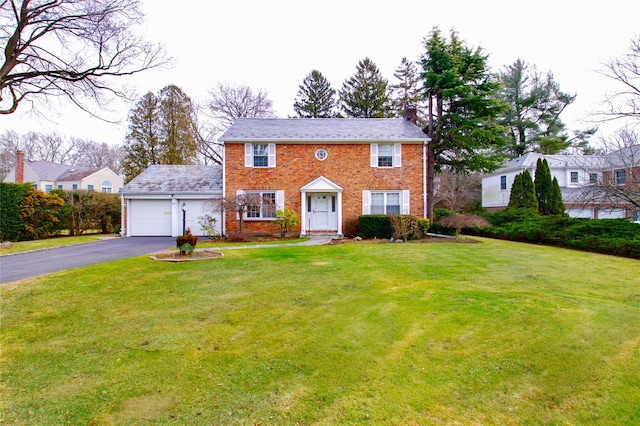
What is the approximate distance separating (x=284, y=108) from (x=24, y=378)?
35.5m

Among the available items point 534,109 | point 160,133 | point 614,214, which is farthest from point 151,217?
point 534,109

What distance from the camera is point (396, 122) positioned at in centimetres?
1906

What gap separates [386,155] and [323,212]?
4451 millimetres

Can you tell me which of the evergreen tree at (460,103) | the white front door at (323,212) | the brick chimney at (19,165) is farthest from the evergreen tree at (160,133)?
the evergreen tree at (460,103)

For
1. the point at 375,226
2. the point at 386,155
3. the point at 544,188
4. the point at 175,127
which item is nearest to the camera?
the point at 375,226

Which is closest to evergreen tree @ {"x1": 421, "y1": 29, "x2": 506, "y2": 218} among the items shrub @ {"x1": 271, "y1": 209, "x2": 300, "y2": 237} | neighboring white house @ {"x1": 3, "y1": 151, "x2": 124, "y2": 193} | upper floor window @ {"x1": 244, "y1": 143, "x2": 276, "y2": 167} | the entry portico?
the entry portico

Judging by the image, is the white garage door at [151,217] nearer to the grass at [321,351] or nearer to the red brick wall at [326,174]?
the red brick wall at [326,174]

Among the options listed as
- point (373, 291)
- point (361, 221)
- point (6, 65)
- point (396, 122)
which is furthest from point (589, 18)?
point (6, 65)

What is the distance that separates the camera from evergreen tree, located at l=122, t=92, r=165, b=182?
29.2 m

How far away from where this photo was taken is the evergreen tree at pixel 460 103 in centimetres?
1855

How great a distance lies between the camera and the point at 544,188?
20984 mm

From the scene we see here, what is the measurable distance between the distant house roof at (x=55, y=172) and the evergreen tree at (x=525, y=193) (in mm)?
40464

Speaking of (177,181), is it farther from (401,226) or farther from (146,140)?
(146,140)

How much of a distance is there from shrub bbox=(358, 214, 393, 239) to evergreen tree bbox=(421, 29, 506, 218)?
197 inches
